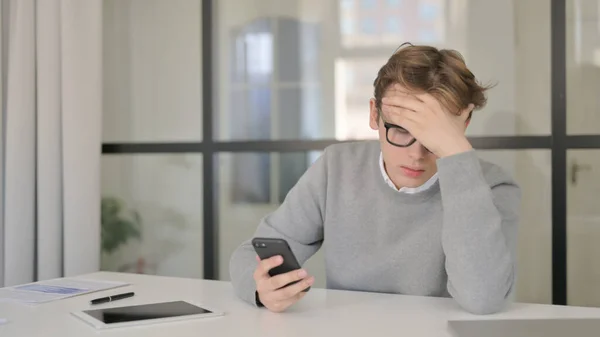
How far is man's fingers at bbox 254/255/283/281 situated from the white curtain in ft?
4.77

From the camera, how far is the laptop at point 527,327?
1.19 metres

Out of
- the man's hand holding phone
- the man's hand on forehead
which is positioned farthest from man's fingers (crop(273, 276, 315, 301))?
the man's hand on forehead

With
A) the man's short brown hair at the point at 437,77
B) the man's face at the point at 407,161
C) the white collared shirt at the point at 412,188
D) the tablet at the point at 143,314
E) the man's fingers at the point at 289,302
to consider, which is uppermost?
the man's short brown hair at the point at 437,77

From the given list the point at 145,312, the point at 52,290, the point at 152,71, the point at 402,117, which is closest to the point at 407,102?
the point at 402,117

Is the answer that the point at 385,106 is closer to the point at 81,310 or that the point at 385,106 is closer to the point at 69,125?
the point at 81,310

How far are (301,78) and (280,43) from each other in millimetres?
169

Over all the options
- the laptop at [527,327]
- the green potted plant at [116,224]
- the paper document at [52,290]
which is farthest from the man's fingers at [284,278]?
the green potted plant at [116,224]

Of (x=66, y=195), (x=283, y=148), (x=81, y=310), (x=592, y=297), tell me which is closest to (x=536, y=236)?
(x=592, y=297)

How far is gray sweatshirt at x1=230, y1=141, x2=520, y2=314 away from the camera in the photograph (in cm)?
137

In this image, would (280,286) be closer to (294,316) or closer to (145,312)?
(294,316)

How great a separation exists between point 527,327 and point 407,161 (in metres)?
0.51

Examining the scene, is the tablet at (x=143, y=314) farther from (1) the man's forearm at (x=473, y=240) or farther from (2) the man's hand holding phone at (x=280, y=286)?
(1) the man's forearm at (x=473, y=240)

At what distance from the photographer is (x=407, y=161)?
1595mm

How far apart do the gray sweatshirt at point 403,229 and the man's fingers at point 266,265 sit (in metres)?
0.05
